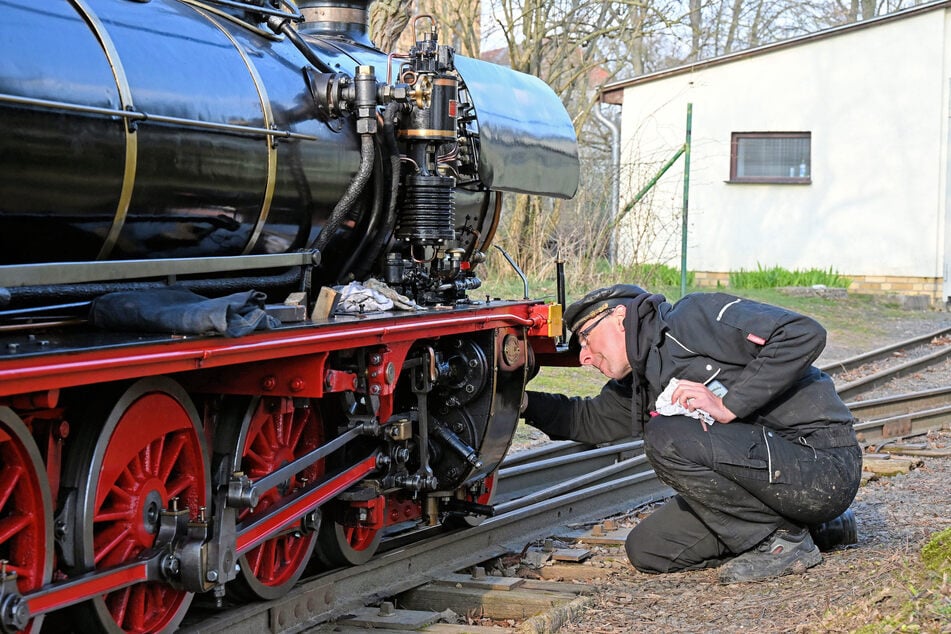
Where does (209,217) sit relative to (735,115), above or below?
below

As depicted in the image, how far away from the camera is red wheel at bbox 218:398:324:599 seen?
4.50 meters

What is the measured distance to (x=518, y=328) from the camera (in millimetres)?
6125

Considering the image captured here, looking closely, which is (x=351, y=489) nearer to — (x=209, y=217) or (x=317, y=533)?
(x=317, y=533)

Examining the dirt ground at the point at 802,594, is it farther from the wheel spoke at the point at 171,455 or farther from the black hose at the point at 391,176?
the black hose at the point at 391,176

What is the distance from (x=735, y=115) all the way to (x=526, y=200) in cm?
569

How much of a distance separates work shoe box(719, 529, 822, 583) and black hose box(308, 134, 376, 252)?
241 centimetres

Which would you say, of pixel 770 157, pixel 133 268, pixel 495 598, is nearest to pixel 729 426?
Answer: pixel 495 598

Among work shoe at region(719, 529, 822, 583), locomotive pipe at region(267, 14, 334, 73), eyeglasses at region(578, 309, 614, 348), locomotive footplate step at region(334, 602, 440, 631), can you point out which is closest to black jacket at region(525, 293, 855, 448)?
eyeglasses at region(578, 309, 614, 348)

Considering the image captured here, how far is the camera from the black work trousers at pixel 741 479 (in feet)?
17.5

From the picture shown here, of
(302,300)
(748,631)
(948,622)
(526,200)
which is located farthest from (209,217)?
(526,200)

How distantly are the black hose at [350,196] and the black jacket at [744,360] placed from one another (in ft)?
4.73

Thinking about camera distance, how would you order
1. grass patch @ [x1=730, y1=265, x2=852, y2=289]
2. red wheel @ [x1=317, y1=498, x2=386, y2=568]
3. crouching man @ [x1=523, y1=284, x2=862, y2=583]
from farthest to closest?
1. grass patch @ [x1=730, y1=265, x2=852, y2=289]
2. crouching man @ [x1=523, y1=284, x2=862, y2=583]
3. red wheel @ [x1=317, y1=498, x2=386, y2=568]

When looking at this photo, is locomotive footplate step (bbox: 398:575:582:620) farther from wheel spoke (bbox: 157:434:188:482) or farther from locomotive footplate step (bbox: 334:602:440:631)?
wheel spoke (bbox: 157:434:188:482)

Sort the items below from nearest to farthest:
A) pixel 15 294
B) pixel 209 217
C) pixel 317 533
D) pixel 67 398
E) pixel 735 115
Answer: pixel 15 294
pixel 67 398
pixel 209 217
pixel 317 533
pixel 735 115
